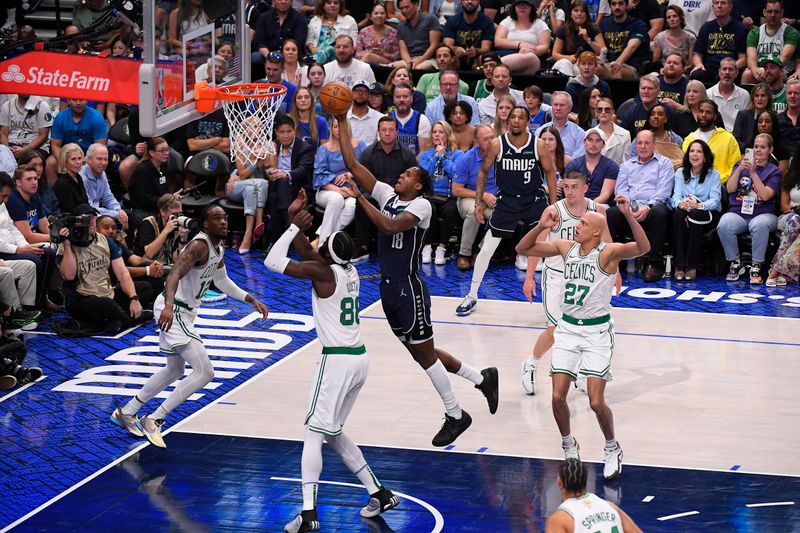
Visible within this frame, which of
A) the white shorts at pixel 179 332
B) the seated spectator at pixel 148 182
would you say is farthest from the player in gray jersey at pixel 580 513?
the seated spectator at pixel 148 182

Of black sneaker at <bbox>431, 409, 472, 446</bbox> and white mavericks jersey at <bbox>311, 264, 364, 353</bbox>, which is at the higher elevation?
white mavericks jersey at <bbox>311, 264, 364, 353</bbox>

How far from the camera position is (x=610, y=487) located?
859cm

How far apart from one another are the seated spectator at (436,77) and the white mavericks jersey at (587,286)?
26.5 ft

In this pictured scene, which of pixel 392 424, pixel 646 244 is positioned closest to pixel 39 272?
pixel 392 424

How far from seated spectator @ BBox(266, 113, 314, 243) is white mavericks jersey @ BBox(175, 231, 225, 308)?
5.65 m

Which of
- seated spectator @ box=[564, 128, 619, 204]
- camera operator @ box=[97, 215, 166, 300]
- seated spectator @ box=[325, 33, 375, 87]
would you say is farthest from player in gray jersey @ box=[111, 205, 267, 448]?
seated spectator @ box=[325, 33, 375, 87]

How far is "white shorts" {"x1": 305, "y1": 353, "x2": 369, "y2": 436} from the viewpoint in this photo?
7.92m

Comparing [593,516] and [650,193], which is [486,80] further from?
[593,516]

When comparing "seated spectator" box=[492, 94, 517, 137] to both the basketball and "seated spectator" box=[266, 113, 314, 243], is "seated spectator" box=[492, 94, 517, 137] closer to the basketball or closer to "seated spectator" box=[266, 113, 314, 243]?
"seated spectator" box=[266, 113, 314, 243]

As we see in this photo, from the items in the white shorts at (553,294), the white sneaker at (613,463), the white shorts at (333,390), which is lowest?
the white sneaker at (613,463)

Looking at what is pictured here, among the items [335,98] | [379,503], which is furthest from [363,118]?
[379,503]

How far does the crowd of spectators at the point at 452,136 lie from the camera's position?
12984mm

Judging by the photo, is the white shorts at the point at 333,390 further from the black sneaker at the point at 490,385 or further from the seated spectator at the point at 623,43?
the seated spectator at the point at 623,43

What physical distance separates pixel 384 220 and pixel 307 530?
2.28 m
